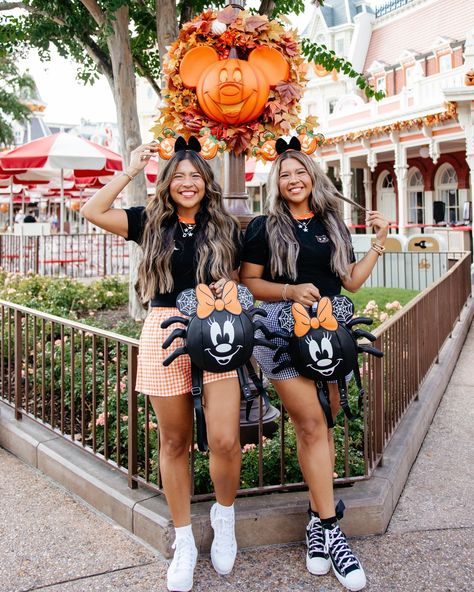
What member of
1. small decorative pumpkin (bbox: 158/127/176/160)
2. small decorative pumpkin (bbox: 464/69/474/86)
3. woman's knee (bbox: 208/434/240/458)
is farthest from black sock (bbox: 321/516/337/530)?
small decorative pumpkin (bbox: 464/69/474/86)

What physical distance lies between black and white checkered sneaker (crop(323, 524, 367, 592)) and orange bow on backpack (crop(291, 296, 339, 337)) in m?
0.88

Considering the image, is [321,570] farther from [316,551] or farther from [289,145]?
[289,145]

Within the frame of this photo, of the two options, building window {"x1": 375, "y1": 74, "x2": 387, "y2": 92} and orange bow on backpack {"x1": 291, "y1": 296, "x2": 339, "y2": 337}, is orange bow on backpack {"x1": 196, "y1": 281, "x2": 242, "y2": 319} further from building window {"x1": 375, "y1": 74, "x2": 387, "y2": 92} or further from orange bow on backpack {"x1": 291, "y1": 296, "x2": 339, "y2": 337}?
building window {"x1": 375, "y1": 74, "x2": 387, "y2": 92}

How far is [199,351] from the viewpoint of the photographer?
2379 millimetres

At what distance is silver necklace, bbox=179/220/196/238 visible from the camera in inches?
103

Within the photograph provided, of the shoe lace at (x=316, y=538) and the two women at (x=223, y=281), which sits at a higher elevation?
the two women at (x=223, y=281)

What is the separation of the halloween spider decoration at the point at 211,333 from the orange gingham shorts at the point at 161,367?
86 mm

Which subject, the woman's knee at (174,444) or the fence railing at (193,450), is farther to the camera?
the fence railing at (193,450)

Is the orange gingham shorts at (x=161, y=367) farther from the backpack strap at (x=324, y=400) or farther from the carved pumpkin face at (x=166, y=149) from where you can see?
the carved pumpkin face at (x=166, y=149)

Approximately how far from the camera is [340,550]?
8.46ft

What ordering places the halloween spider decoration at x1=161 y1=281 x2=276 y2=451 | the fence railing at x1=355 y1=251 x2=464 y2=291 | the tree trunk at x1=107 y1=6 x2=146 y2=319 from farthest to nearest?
the fence railing at x1=355 y1=251 x2=464 y2=291 → the tree trunk at x1=107 y1=6 x2=146 y2=319 → the halloween spider decoration at x1=161 y1=281 x2=276 y2=451

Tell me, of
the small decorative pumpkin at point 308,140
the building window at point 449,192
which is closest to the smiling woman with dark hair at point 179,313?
the small decorative pumpkin at point 308,140

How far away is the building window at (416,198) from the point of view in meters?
21.6

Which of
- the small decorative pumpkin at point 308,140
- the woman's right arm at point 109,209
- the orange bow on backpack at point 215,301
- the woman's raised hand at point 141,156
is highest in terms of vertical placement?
the small decorative pumpkin at point 308,140
